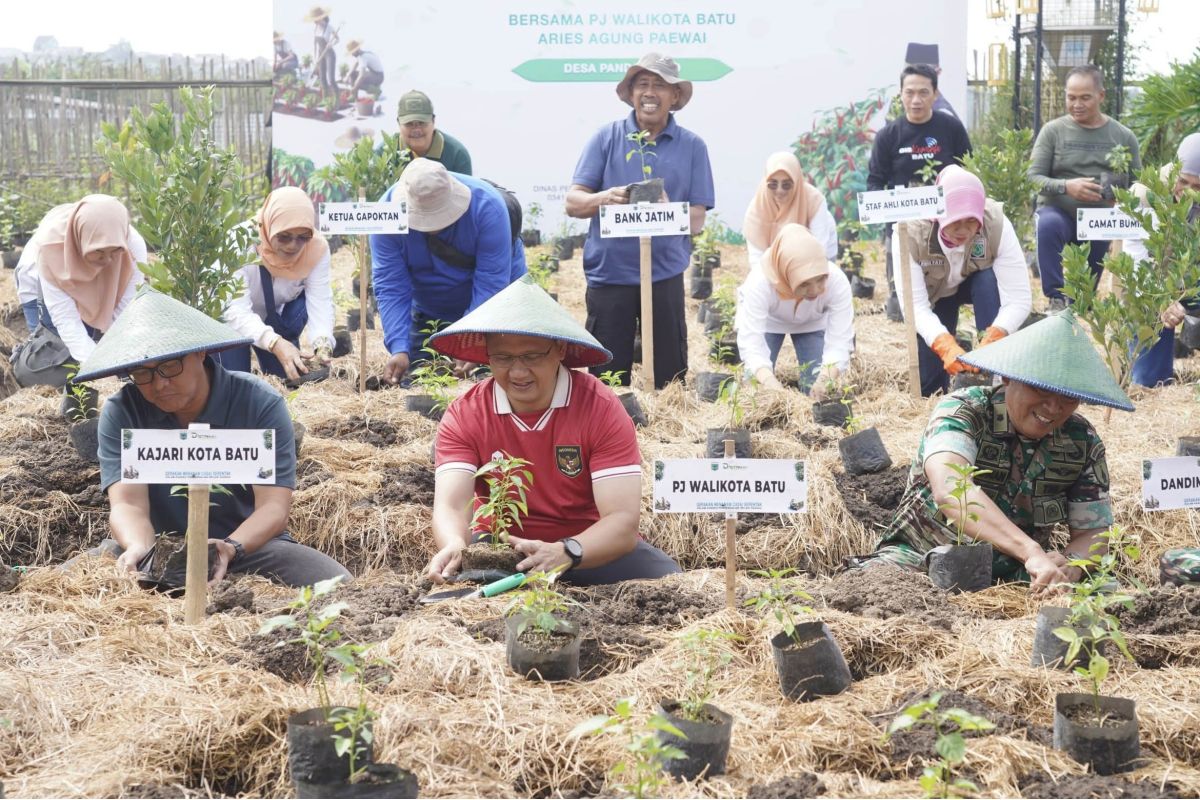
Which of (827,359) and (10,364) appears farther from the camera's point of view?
(10,364)

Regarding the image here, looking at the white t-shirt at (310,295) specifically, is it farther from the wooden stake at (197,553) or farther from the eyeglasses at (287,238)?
the wooden stake at (197,553)

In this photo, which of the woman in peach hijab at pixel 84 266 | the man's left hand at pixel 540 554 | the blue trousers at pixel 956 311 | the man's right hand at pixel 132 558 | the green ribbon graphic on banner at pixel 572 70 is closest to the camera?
the man's left hand at pixel 540 554

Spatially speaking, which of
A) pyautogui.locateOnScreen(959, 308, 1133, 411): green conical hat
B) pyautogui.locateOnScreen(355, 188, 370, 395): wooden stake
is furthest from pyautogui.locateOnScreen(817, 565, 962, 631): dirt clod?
pyautogui.locateOnScreen(355, 188, 370, 395): wooden stake

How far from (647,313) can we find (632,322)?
1.70ft

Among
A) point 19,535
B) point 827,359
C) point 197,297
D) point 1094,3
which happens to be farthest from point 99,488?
point 1094,3

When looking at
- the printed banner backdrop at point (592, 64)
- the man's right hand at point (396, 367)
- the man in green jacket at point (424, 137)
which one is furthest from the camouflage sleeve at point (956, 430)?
the printed banner backdrop at point (592, 64)

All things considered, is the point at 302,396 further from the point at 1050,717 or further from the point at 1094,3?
the point at 1094,3

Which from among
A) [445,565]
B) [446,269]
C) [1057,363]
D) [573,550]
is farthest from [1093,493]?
[446,269]

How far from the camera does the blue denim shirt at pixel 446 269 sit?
641 cm

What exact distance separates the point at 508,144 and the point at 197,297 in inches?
333

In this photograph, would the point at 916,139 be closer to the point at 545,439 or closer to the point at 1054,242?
the point at 1054,242

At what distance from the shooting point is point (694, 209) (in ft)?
22.8

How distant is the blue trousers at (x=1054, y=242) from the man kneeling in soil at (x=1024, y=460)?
15.5ft

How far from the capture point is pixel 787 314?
6.94 meters
